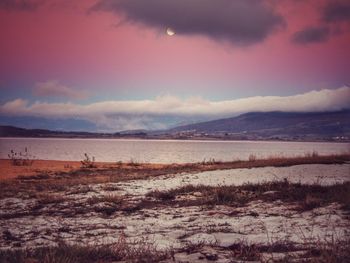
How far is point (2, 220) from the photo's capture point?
34.8 feet

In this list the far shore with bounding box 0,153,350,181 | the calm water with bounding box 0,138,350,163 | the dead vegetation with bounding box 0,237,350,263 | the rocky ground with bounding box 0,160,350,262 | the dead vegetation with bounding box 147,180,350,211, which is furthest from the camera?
the calm water with bounding box 0,138,350,163

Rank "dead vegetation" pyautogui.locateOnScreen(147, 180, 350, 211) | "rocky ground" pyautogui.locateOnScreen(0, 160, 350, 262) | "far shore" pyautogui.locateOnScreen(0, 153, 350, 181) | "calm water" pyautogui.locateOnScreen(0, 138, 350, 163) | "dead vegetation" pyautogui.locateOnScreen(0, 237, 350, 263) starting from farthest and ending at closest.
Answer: "calm water" pyautogui.locateOnScreen(0, 138, 350, 163)
"far shore" pyautogui.locateOnScreen(0, 153, 350, 181)
"dead vegetation" pyautogui.locateOnScreen(147, 180, 350, 211)
"rocky ground" pyautogui.locateOnScreen(0, 160, 350, 262)
"dead vegetation" pyautogui.locateOnScreen(0, 237, 350, 263)

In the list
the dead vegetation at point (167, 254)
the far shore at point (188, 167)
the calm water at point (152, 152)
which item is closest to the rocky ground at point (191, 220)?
the dead vegetation at point (167, 254)

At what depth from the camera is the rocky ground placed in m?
6.61

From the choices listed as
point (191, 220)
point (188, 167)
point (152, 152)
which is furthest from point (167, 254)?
point (152, 152)

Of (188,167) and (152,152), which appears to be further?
(152,152)

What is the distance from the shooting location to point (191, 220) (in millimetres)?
9961

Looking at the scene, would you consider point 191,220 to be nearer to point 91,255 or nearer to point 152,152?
point 91,255

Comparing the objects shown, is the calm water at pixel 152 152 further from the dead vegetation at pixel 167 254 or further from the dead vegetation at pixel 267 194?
the dead vegetation at pixel 167 254

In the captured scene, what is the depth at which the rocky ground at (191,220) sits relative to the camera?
21.7ft

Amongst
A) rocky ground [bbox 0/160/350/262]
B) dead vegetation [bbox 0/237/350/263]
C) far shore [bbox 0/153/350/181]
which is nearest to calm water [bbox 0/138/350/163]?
far shore [bbox 0/153/350/181]

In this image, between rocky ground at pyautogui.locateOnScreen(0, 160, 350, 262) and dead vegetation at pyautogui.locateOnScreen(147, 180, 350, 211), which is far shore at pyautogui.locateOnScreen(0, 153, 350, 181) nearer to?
rocky ground at pyautogui.locateOnScreen(0, 160, 350, 262)

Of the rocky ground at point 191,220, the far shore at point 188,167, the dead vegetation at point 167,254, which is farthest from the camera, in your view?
the far shore at point 188,167

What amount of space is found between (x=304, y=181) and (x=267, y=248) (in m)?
9.28
